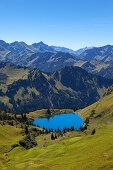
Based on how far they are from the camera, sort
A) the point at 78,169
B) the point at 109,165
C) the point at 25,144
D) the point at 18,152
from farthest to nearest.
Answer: the point at 25,144, the point at 18,152, the point at 78,169, the point at 109,165

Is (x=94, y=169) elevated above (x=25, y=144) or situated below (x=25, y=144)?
below

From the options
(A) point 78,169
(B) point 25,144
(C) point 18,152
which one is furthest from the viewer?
(B) point 25,144

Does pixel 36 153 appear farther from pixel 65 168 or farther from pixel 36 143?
pixel 65 168

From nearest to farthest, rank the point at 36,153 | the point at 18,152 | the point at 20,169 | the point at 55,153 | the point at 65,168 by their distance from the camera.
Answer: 1. the point at 65,168
2. the point at 20,169
3. the point at 55,153
4. the point at 36,153
5. the point at 18,152

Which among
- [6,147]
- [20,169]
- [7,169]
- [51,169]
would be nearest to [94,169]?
[51,169]

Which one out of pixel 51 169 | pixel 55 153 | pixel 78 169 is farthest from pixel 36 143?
pixel 78 169

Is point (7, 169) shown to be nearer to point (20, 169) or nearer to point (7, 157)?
point (20, 169)

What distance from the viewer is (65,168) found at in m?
91.3

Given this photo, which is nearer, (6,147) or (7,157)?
(7,157)

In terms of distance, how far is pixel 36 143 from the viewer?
196875mm

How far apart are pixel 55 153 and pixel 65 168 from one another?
48.4m

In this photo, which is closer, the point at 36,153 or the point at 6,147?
the point at 36,153

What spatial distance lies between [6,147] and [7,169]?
225 ft

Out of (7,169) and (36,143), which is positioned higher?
(36,143)
